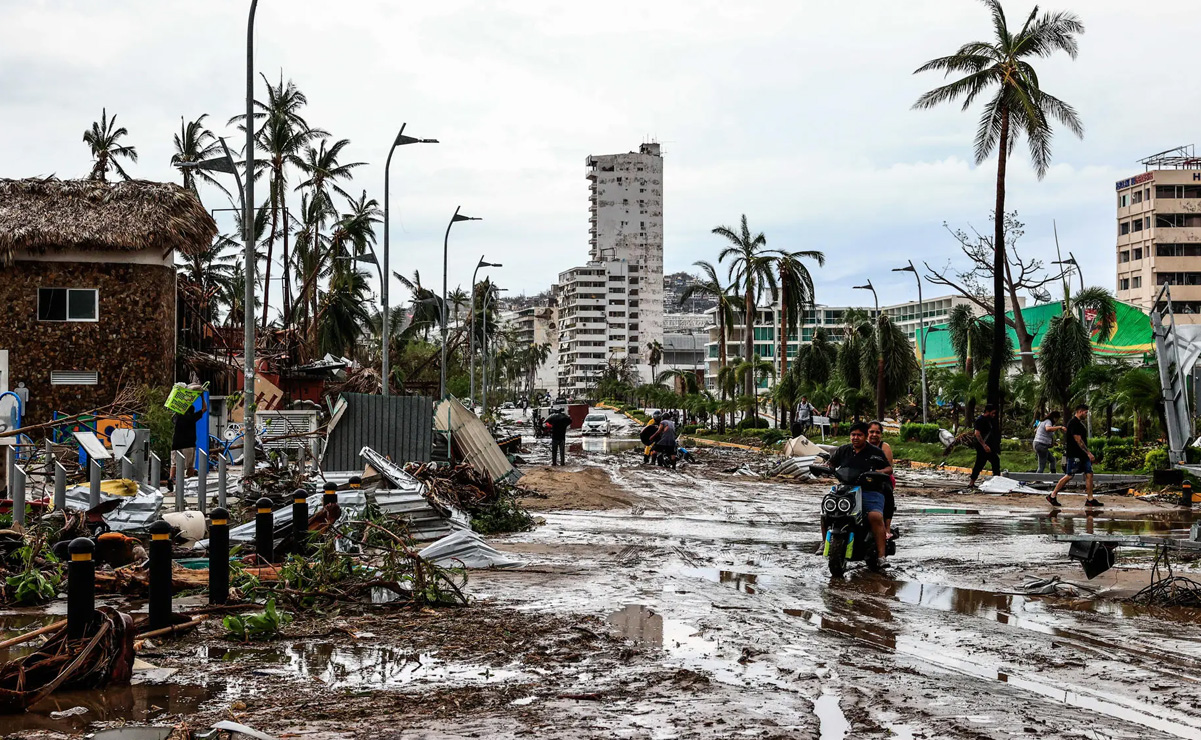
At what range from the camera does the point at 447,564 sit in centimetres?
1257

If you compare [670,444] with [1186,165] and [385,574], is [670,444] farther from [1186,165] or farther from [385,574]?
[1186,165]

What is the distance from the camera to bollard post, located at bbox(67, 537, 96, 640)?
7.08 metres

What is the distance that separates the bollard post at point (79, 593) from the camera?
7.08 meters

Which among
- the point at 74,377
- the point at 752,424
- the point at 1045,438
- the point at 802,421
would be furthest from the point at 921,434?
the point at 74,377

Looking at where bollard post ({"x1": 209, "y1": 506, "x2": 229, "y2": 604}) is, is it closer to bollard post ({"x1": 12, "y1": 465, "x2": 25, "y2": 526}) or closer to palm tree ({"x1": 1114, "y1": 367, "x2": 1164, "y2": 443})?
bollard post ({"x1": 12, "y1": 465, "x2": 25, "y2": 526})

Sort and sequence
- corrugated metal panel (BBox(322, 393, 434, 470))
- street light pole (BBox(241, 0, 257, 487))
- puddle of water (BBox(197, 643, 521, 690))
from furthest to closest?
corrugated metal panel (BBox(322, 393, 434, 470)) → street light pole (BBox(241, 0, 257, 487)) → puddle of water (BBox(197, 643, 521, 690))

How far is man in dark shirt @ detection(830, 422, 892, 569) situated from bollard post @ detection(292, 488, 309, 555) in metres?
5.80

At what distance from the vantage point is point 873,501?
39.8 ft

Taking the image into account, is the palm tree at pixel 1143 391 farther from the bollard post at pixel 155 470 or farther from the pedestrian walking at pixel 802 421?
the bollard post at pixel 155 470

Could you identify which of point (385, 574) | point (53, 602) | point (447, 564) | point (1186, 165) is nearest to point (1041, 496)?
point (447, 564)

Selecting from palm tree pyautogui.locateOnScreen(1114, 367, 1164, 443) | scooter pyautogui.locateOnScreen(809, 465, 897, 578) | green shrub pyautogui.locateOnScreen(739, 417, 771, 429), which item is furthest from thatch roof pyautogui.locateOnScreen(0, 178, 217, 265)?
green shrub pyautogui.locateOnScreen(739, 417, 771, 429)

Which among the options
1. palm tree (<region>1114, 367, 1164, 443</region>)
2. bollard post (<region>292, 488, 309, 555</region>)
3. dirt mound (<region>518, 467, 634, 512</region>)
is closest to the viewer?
bollard post (<region>292, 488, 309, 555</region>)

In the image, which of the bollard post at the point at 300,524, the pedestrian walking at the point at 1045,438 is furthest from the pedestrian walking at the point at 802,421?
the bollard post at the point at 300,524

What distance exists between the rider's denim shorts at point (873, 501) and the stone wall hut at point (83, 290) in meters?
23.4
